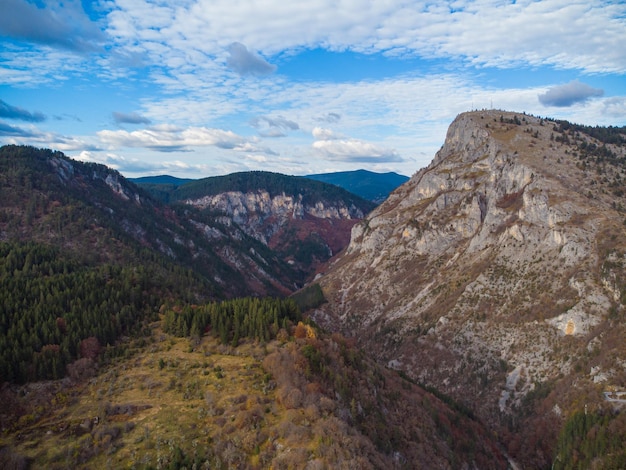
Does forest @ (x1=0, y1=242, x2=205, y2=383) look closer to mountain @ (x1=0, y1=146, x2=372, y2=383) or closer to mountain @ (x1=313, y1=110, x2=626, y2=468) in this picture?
mountain @ (x1=0, y1=146, x2=372, y2=383)

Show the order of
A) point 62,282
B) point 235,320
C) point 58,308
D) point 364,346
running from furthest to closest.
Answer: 1. point 364,346
2. point 62,282
3. point 58,308
4. point 235,320

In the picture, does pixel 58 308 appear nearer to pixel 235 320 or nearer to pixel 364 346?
pixel 235 320

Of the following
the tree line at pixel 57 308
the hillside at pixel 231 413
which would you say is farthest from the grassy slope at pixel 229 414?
the tree line at pixel 57 308

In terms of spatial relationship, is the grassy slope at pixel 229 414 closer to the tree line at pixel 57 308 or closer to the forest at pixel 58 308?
the forest at pixel 58 308

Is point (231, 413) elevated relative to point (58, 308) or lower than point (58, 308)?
lower

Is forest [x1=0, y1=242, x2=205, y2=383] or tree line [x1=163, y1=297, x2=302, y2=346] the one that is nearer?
forest [x1=0, y1=242, x2=205, y2=383]

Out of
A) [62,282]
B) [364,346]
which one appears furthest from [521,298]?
[62,282]

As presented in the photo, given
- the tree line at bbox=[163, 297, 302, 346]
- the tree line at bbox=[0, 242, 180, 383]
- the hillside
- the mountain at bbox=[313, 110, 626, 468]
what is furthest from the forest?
the mountain at bbox=[313, 110, 626, 468]
